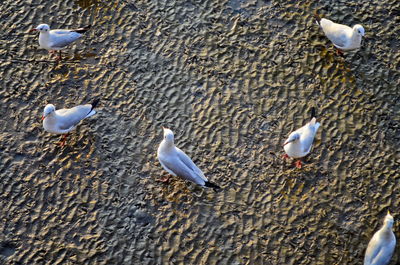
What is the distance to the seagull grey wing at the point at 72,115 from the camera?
861 cm

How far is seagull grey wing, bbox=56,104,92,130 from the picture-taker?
8.61 m

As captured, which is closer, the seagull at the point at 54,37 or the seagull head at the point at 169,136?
the seagull head at the point at 169,136

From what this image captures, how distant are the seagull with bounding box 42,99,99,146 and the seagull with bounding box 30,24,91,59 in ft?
4.33

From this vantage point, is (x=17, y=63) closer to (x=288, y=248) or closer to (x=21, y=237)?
(x=21, y=237)

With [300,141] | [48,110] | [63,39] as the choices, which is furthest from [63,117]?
[300,141]

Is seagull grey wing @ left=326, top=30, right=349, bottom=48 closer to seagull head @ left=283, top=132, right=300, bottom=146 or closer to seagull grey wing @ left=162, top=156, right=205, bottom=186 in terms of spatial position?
seagull head @ left=283, top=132, right=300, bottom=146

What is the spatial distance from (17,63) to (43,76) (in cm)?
54

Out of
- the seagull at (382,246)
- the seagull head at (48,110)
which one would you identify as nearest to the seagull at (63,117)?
the seagull head at (48,110)

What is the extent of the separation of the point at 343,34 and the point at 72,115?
474 centimetres

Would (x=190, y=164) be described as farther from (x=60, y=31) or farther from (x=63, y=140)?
(x=60, y=31)

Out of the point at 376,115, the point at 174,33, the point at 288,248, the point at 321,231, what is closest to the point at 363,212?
the point at 321,231

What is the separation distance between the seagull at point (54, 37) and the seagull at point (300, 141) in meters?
4.10

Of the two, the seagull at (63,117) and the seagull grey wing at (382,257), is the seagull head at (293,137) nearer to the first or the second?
the seagull grey wing at (382,257)

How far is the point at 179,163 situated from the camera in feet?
26.7
